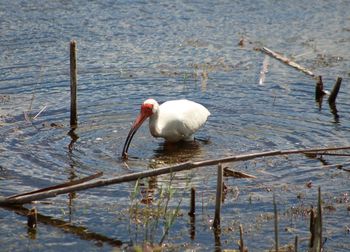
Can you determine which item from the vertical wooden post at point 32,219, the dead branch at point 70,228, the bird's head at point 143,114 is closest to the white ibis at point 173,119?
the bird's head at point 143,114

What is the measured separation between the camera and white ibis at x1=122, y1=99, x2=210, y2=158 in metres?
11.0

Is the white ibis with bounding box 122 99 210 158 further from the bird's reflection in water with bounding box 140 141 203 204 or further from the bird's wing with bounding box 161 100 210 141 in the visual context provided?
the bird's reflection in water with bounding box 140 141 203 204

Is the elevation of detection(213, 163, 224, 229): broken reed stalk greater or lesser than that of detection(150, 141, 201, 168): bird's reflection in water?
greater

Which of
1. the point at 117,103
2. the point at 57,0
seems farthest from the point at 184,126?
the point at 57,0

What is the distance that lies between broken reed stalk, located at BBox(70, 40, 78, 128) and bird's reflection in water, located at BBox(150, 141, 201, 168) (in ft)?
3.86

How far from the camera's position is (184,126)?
36.2 feet

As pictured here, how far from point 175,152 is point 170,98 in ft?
5.55

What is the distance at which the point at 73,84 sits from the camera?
1080cm

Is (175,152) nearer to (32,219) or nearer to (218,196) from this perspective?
(32,219)

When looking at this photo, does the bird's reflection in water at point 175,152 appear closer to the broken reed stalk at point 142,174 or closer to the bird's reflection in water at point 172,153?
the bird's reflection in water at point 172,153

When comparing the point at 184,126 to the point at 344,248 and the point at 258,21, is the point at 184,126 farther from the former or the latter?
the point at 258,21

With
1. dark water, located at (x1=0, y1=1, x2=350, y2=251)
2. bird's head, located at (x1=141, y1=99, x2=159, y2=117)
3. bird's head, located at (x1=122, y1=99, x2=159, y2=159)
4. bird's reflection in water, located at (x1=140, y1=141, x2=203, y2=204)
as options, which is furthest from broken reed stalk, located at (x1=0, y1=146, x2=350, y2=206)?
bird's head, located at (x1=141, y1=99, x2=159, y2=117)

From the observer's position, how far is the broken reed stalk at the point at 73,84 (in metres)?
10.7

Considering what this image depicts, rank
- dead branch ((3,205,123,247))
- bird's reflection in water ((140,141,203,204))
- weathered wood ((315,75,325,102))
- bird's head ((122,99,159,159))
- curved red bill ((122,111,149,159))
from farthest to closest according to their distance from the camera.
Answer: weathered wood ((315,75,325,102)), bird's head ((122,99,159,159)), curved red bill ((122,111,149,159)), bird's reflection in water ((140,141,203,204)), dead branch ((3,205,123,247))
